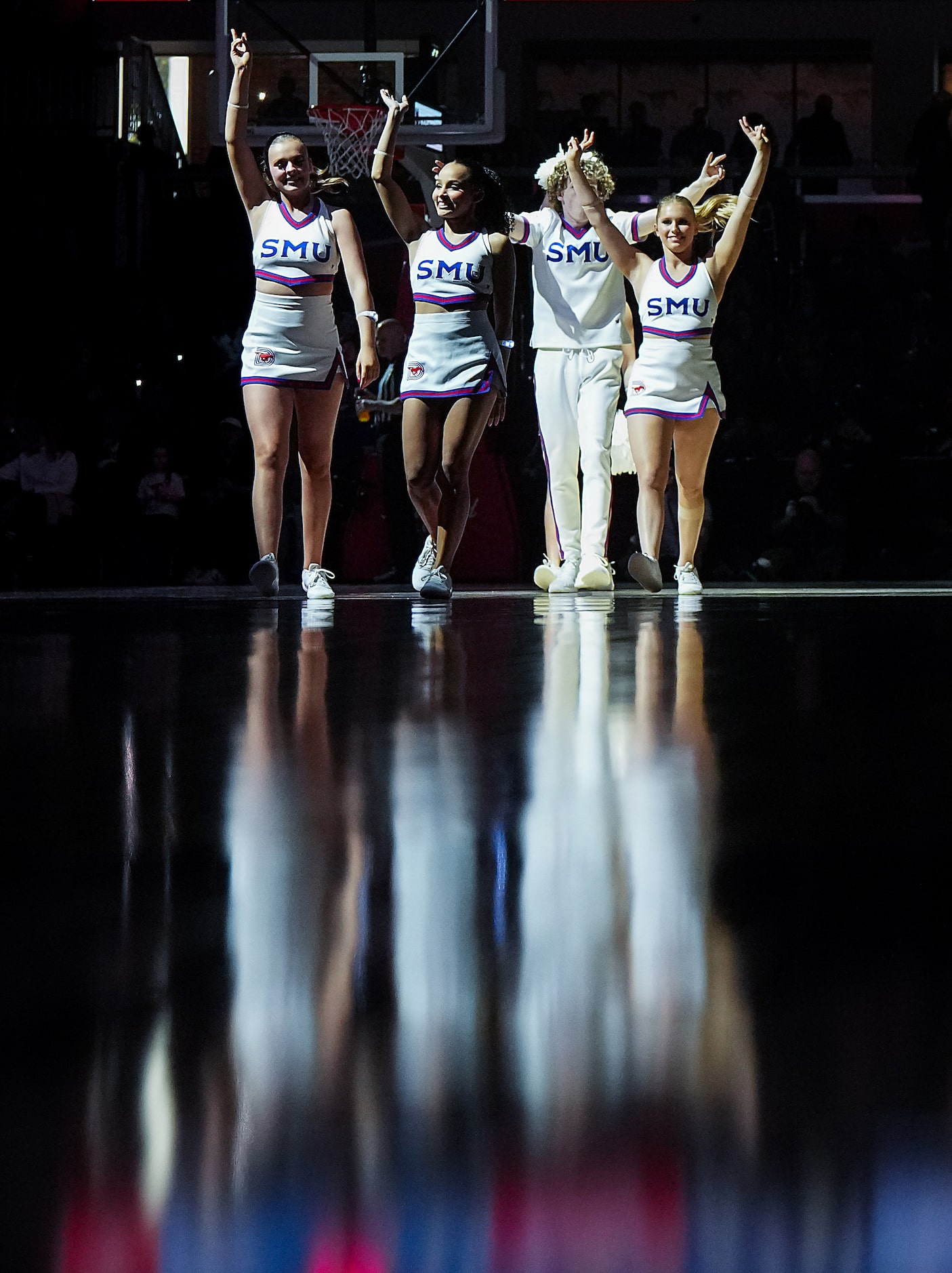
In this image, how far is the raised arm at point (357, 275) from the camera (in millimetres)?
5281

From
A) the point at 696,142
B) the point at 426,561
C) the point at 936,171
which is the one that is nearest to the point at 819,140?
the point at 696,142

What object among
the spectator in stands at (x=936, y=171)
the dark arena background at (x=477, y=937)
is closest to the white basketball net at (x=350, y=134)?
the dark arena background at (x=477, y=937)

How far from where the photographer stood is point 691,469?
234 inches

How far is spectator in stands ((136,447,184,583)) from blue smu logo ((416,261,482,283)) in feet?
12.3

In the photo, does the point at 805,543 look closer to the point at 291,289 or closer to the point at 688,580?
the point at 688,580

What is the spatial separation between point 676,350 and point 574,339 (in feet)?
1.24

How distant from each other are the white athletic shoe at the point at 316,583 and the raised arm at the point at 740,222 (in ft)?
5.72

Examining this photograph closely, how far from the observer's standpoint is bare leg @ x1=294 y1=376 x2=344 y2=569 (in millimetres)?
5465

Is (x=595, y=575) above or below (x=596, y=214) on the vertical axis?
below

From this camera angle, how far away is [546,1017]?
23.2 inches

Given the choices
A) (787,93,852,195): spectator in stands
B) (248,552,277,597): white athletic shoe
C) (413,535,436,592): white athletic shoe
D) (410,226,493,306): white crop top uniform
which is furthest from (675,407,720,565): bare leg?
(787,93,852,195): spectator in stands

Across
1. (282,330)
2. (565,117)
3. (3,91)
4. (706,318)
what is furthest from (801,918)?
(565,117)

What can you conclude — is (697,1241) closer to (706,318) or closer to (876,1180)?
(876,1180)

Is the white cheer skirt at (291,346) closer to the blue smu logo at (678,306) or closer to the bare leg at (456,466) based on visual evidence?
the bare leg at (456,466)
